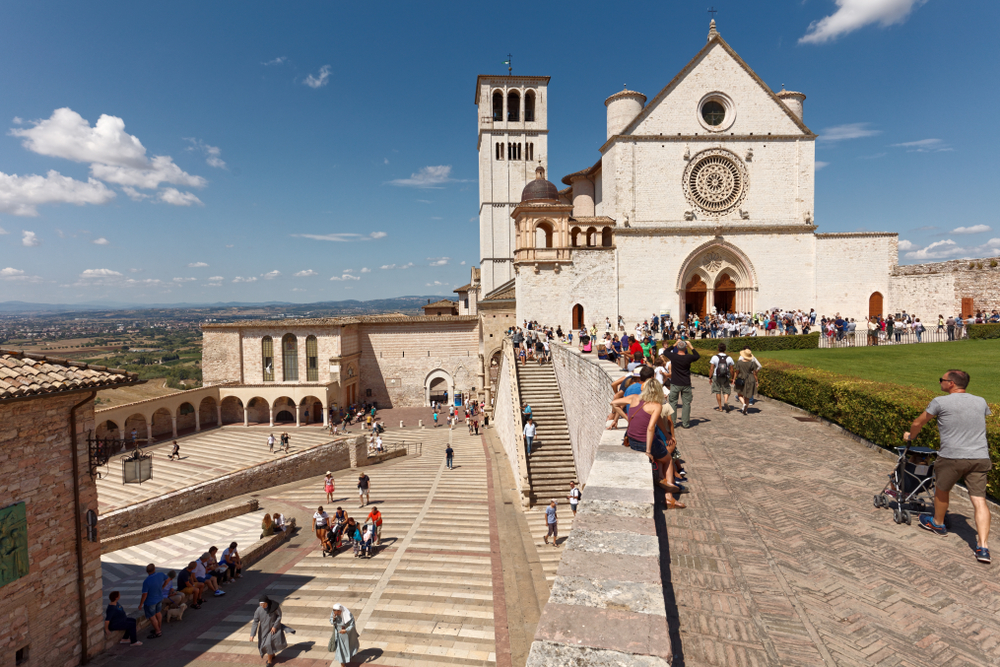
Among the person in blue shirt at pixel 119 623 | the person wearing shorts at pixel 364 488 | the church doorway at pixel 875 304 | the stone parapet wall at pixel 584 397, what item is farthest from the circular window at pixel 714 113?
the person in blue shirt at pixel 119 623

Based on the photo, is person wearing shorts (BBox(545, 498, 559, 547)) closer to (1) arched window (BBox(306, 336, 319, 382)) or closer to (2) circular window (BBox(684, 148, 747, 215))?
(2) circular window (BBox(684, 148, 747, 215))

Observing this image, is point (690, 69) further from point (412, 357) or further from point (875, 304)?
point (412, 357)

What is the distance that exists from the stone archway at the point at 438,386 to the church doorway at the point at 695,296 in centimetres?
1717

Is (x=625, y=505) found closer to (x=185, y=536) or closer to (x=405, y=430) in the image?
(x=185, y=536)

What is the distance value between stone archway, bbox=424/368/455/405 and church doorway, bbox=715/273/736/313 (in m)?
18.9

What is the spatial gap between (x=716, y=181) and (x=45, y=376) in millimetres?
31244

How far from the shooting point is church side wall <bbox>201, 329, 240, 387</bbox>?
34.4 m

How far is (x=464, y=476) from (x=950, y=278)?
28.7 meters

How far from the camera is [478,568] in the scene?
1283cm

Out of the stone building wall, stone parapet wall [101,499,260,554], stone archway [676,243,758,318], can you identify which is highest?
stone archway [676,243,758,318]

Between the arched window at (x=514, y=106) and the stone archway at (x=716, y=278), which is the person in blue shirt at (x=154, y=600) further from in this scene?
the arched window at (x=514, y=106)

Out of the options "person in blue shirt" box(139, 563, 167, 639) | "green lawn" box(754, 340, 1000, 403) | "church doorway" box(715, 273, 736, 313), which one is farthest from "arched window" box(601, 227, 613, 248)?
"person in blue shirt" box(139, 563, 167, 639)

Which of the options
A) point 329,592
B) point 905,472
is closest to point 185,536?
point 329,592

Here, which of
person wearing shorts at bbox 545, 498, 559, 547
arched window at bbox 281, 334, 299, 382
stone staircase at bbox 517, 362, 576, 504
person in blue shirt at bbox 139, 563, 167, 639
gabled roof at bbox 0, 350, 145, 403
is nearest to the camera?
gabled roof at bbox 0, 350, 145, 403
